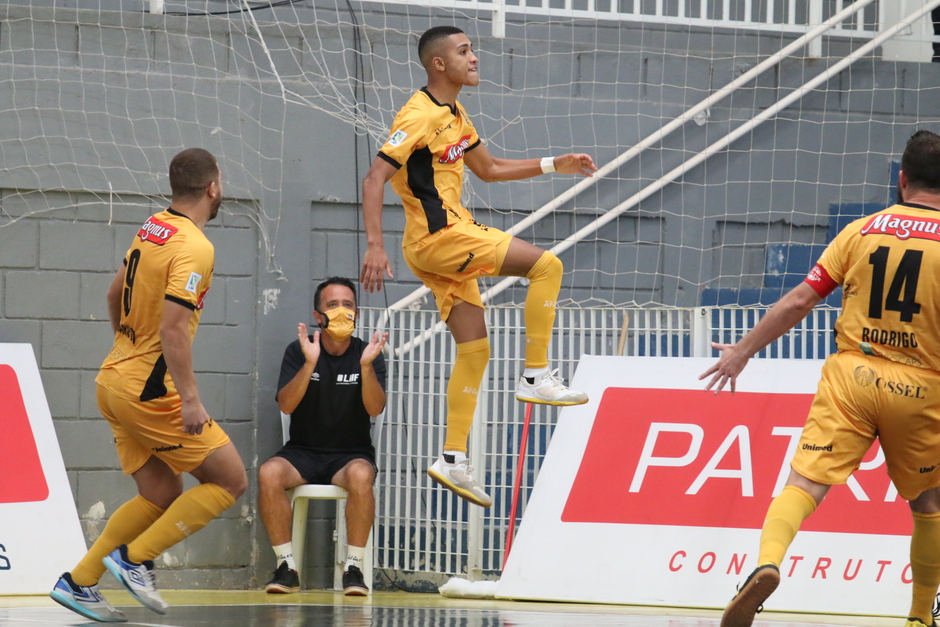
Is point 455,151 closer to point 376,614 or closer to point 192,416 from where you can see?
point 192,416

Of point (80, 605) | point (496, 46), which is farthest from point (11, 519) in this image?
point (496, 46)

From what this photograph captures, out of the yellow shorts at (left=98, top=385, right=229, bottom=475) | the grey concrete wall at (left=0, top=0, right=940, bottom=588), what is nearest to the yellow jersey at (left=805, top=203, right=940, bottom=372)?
the yellow shorts at (left=98, top=385, right=229, bottom=475)

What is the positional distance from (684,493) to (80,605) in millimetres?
3149

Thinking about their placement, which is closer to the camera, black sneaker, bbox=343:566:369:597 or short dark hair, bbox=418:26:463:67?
short dark hair, bbox=418:26:463:67

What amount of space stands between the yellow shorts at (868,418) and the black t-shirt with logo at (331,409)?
3.36 metres

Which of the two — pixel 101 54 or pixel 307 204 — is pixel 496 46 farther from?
pixel 101 54

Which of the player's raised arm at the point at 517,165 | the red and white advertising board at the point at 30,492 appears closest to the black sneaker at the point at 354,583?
the red and white advertising board at the point at 30,492

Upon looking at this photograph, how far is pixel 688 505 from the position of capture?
6.25 m

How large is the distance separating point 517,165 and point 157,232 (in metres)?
1.83

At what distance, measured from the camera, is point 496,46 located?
25.8ft

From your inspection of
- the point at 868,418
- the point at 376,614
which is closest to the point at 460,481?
the point at 376,614

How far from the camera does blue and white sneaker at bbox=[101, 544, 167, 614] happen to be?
16.5ft

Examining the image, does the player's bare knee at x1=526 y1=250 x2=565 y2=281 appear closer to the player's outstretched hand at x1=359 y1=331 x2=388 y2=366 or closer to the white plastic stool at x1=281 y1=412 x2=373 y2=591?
the player's outstretched hand at x1=359 y1=331 x2=388 y2=366

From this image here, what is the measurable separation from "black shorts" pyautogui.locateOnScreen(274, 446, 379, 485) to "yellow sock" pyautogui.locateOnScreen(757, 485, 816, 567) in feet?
10.7
